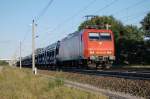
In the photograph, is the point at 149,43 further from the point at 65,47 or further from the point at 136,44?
the point at 65,47

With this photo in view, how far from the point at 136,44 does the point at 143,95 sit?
51.6 metres

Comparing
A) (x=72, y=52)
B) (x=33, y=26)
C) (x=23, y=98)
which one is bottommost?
(x=23, y=98)

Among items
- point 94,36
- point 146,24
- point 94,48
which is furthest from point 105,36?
point 146,24

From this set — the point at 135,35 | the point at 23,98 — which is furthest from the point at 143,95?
the point at 135,35

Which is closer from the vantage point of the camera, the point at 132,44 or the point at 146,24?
the point at 132,44

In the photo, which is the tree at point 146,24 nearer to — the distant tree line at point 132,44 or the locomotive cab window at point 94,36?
the distant tree line at point 132,44

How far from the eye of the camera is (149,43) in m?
62.4

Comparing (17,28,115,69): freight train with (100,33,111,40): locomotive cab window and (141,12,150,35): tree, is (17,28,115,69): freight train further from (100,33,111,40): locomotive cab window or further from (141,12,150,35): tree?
(141,12,150,35): tree

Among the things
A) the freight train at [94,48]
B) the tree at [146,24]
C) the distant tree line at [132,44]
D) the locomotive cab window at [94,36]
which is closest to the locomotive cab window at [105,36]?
the freight train at [94,48]

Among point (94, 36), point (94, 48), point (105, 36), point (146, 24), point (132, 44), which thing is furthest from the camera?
point (146, 24)

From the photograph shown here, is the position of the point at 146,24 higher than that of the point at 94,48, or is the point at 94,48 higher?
the point at 146,24

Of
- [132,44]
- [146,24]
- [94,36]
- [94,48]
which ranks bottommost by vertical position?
[94,48]

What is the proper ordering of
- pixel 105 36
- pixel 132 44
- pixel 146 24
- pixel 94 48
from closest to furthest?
pixel 94 48, pixel 105 36, pixel 132 44, pixel 146 24

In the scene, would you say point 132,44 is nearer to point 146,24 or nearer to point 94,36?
point 146,24
